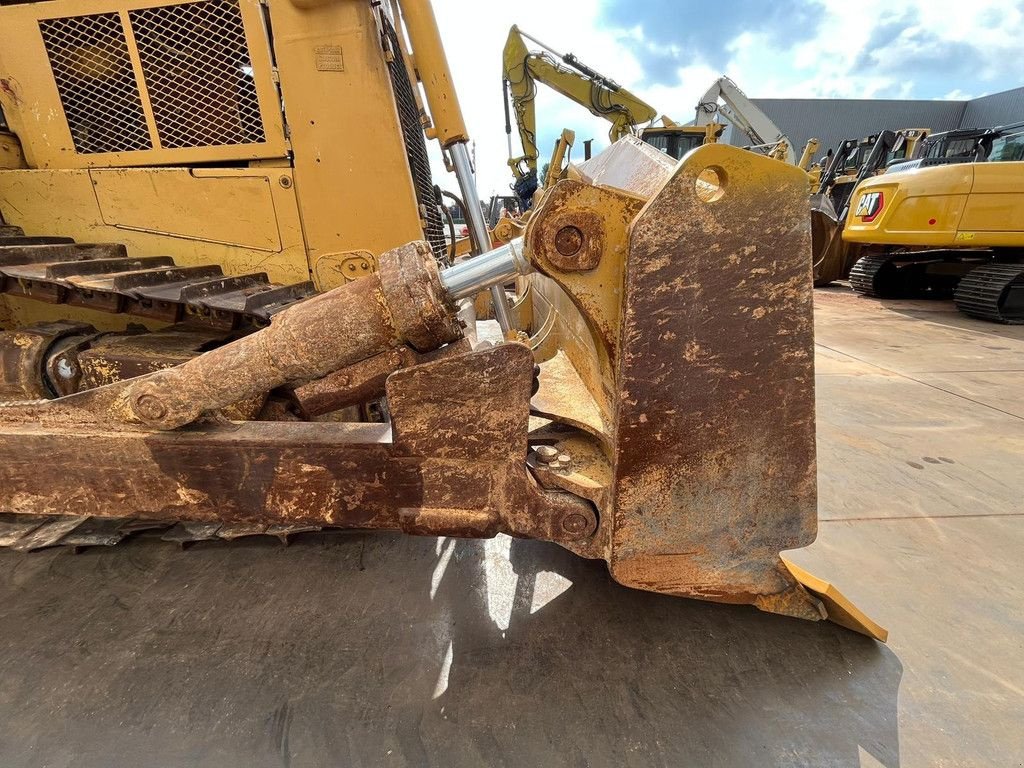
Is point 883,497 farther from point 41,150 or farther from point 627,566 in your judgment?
point 41,150

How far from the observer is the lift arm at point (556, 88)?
8453 mm

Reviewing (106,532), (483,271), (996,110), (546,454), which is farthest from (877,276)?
(996,110)

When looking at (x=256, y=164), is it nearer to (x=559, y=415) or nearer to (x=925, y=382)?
(x=559, y=415)

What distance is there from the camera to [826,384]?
358 cm

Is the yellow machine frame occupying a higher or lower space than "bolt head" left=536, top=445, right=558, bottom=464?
higher

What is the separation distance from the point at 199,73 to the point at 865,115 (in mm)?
41827

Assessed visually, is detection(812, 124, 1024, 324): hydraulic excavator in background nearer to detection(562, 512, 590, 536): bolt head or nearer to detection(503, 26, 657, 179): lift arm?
detection(503, 26, 657, 179): lift arm

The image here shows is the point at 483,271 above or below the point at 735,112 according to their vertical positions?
below

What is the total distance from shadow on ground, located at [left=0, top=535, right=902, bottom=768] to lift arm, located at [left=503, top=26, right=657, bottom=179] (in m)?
8.74

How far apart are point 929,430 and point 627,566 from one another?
2.77m

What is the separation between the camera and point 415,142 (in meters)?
2.58

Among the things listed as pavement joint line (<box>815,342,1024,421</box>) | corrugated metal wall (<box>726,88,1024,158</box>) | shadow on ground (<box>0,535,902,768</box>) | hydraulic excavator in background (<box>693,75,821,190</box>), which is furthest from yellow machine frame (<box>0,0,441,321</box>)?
corrugated metal wall (<box>726,88,1024,158</box>)

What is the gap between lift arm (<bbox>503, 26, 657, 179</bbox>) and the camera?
27.7 ft

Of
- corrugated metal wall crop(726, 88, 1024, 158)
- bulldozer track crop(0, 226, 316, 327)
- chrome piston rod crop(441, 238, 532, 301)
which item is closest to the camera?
chrome piston rod crop(441, 238, 532, 301)
